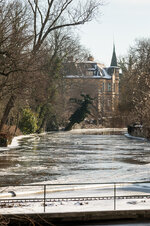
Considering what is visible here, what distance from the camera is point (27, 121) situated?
67875 millimetres

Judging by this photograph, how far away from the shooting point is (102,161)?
32.4m

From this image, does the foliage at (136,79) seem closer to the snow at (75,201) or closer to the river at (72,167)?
the river at (72,167)

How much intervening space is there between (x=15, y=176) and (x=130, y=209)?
959 centimetres

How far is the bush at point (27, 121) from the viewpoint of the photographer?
222ft

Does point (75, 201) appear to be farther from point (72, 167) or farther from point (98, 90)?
point (98, 90)

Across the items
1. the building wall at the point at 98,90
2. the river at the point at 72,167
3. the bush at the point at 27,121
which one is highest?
the building wall at the point at 98,90

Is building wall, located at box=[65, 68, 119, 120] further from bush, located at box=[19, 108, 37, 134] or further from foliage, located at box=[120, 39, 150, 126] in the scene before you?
bush, located at box=[19, 108, 37, 134]

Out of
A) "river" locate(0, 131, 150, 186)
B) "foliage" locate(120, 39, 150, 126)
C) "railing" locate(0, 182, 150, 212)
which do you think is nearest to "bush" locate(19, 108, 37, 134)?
"foliage" locate(120, 39, 150, 126)

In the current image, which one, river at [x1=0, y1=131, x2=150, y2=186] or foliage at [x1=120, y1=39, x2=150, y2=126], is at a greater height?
foliage at [x1=120, y1=39, x2=150, y2=126]

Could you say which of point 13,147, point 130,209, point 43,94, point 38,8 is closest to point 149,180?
point 130,209

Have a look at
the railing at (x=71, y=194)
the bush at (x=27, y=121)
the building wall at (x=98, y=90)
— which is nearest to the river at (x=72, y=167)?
the railing at (x=71, y=194)

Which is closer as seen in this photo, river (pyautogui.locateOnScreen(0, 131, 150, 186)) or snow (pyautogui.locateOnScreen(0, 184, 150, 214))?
snow (pyautogui.locateOnScreen(0, 184, 150, 214))

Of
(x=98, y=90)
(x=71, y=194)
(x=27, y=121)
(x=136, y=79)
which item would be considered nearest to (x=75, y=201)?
(x=71, y=194)

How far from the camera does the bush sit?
6756 centimetres
